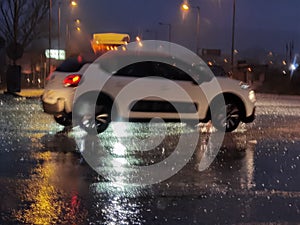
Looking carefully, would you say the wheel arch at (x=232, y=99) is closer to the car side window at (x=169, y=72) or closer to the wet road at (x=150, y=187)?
the car side window at (x=169, y=72)

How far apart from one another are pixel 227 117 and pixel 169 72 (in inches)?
66.2

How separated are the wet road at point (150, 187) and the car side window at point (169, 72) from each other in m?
1.42

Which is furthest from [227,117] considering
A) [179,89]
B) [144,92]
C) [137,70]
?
[137,70]

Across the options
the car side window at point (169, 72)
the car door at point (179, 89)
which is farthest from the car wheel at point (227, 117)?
the car side window at point (169, 72)

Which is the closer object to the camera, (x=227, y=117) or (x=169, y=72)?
(x=169, y=72)

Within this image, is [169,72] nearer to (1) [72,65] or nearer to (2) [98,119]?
(2) [98,119]

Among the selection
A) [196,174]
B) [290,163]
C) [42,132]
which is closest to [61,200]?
[196,174]

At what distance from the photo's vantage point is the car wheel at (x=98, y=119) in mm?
12031

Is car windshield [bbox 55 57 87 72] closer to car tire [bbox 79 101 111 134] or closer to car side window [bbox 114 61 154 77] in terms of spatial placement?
car side window [bbox 114 61 154 77]

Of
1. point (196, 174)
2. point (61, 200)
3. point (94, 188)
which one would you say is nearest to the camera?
point (61, 200)

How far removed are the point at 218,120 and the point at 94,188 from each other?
20.5 feet

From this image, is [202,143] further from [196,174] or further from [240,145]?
[196,174]

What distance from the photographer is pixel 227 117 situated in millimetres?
13172

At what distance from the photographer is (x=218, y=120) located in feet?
42.8
